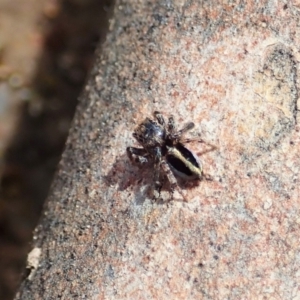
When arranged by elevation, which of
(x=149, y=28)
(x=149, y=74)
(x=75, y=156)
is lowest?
(x=75, y=156)

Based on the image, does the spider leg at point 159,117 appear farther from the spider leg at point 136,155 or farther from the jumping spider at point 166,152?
the spider leg at point 136,155

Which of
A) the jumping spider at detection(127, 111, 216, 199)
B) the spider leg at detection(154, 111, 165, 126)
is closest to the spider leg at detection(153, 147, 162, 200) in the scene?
the jumping spider at detection(127, 111, 216, 199)

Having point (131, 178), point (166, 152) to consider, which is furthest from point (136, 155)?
point (166, 152)

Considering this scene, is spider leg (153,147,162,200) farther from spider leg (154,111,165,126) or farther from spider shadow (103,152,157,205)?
spider leg (154,111,165,126)

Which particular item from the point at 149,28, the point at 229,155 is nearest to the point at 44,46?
the point at 149,28

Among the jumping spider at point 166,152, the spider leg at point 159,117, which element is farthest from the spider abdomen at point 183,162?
the spider leg at point 159,117

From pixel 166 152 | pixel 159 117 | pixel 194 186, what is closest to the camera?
pixel 194 186

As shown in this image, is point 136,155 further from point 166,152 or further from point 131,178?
point 166,152

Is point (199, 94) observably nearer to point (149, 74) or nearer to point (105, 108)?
point (149, 74)

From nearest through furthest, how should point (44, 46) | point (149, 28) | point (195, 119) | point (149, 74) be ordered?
point (195, 119)
point (149, 74)
point (149, 28)
point (44, 46)

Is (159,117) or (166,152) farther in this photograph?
(166,152)
